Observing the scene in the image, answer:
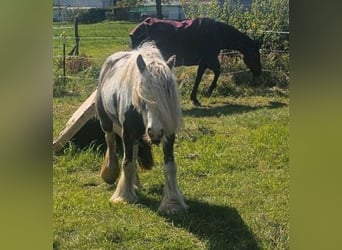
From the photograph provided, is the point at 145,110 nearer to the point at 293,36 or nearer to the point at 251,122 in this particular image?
the point at 251,122

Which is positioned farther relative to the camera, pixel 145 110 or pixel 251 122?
pixel 251 122

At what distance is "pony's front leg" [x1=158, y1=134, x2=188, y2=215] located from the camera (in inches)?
101

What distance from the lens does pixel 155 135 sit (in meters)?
2.48

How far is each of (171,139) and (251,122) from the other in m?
0.41

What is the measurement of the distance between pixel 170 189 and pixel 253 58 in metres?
0.74

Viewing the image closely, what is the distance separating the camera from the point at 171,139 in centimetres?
256

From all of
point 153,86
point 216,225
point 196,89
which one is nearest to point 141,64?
point 153,86

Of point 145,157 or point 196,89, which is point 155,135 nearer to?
point 145,157

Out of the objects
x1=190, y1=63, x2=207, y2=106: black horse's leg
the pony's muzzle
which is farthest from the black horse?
the pony's muzzle

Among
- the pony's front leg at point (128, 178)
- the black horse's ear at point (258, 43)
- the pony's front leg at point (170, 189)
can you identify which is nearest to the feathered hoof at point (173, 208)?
the pony's front leg at point (170, 189)

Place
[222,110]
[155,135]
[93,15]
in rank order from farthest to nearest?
[222,110] → [93,15] → [155,135]

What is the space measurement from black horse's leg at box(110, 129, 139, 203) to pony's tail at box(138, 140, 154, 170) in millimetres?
24

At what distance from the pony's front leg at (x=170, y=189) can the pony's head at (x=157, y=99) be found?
0.08 metres
